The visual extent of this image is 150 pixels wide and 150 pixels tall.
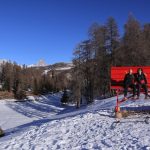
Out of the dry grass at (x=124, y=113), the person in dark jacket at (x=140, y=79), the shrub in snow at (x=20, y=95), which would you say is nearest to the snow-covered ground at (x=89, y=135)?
the dry grass at (x=124, y=113)

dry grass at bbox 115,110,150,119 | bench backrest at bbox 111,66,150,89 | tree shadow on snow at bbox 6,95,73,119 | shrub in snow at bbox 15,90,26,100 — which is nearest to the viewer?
dry grass at bbox 115,110,150,119

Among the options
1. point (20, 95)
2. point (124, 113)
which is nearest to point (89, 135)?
point (124, 113)

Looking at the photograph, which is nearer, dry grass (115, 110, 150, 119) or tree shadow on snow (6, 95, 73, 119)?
dry grass (115, 110, 150, 119)

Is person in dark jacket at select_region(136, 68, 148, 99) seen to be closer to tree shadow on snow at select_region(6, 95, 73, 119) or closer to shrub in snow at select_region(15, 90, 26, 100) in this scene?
tree shadow on snow at select_region(6, 95, 73, 119)

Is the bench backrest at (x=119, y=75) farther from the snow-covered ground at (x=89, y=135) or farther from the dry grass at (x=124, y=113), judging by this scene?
the dry grass at (x=124, y=113)

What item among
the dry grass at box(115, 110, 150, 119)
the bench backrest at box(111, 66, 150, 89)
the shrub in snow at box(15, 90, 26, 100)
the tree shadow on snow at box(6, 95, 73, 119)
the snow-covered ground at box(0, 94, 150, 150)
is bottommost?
the tree shadow on snow at box(6, 95, 73, 119)

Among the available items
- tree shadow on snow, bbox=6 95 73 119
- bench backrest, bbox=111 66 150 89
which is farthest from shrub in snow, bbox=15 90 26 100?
bench backrest, bbox=111 66 150 89

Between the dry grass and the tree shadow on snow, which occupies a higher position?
the dry grass

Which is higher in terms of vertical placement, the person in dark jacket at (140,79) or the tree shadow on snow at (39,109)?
the person in dark jacket at (140,79)

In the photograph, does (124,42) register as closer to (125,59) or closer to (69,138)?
(125,59)

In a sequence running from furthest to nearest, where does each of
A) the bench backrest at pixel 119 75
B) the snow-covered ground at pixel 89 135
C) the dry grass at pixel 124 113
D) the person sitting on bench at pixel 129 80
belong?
the bench backrest at pixel 119 75, the person sitting on bench at pixel 129 80, the dry grass at pixel 124 113, the snow-covered ground at pixel 89 135

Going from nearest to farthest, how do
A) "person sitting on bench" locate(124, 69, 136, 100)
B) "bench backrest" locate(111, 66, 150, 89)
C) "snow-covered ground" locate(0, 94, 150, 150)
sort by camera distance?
"snow-covered ground" locate(0, 94, 150, 150) → "person sitting on bench" locate(124, 69, 136, 100) → "bench backrest" locate(111, 66, 150, 89)

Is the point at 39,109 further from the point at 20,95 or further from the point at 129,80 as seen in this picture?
the point at 129,80

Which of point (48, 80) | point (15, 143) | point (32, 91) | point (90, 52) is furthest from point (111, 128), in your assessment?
point (48, 80)
